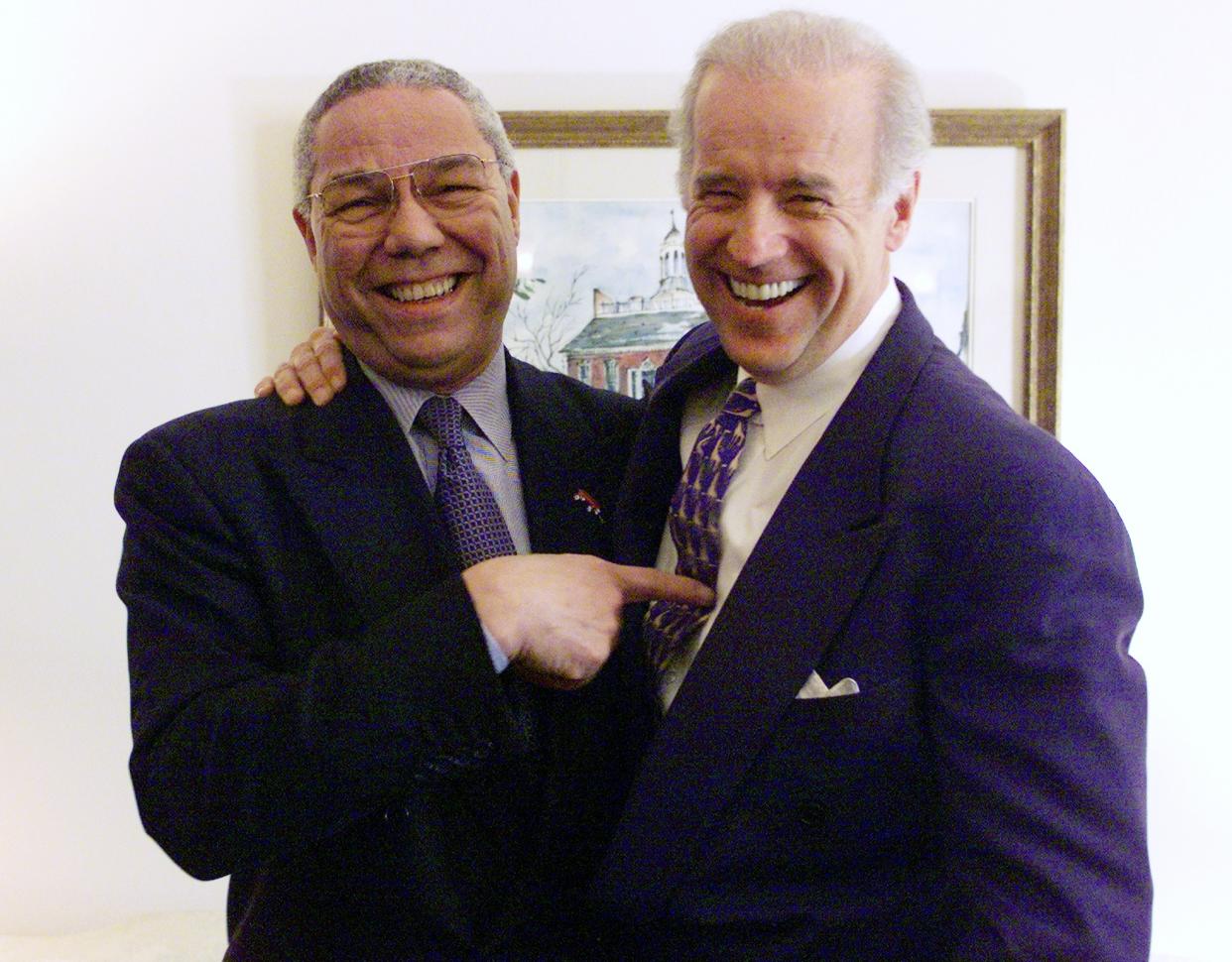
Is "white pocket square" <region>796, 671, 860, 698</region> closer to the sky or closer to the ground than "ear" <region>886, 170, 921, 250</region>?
closer to the ground

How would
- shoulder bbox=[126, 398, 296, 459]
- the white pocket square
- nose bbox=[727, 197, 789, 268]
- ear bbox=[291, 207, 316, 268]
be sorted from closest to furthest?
1. the white pocket square
2. nose bbox=[727, 197, 789, 268]
3. shoulder bbox=[126, 398, 296, 459]
4. ear bbox=[291, 207, 316, 268]

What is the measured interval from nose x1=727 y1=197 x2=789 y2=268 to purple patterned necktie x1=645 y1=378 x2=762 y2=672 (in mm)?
199

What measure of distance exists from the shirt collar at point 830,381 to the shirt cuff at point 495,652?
1.22ft

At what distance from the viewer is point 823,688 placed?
1.02m

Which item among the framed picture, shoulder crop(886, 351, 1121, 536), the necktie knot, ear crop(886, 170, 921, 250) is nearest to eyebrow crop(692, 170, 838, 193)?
ear crop(886, 170, 921, 250)

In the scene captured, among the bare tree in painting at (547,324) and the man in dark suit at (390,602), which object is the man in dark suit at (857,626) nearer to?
the man in dark suit at (390,602)

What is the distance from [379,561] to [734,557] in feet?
Result: 1.27

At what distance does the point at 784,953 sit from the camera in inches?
41.4

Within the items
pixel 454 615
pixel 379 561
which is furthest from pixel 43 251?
pixel 454 615

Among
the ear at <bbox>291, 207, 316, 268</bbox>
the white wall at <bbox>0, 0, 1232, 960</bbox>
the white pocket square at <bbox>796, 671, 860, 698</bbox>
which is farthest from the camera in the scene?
the white wall at <bbox>0, 0, 1232, 960</bbox>

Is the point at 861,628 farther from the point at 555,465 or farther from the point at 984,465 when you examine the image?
the point at 555,465

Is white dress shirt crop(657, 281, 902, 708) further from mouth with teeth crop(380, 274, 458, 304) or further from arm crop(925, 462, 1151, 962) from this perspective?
mouth with teeth crop(380, 274, 458, 304)

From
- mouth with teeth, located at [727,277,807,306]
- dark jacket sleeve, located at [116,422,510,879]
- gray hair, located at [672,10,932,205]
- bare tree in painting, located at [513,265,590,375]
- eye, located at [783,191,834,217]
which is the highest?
gray hair, located at [672,10,932,205]

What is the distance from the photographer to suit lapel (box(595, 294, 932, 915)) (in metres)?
1.03
